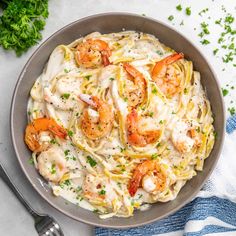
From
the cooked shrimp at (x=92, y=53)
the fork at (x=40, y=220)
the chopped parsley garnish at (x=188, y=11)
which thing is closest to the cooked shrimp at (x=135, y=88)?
the cooked shrimp at (x=92, y=53)

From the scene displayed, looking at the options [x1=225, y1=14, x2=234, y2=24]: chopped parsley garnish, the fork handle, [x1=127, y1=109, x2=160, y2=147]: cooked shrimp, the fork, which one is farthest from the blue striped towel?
[x1=225, y1=14, x2=234, y2=24]: chopped parsley garnish

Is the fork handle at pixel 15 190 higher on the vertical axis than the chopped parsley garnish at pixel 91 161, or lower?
lower

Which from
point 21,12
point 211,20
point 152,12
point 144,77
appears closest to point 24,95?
point 21,12

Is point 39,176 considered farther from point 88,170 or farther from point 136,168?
point 136,168

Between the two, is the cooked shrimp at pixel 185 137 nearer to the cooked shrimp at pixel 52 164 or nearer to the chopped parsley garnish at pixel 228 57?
the chopped parsley garnish at pixel 228 57

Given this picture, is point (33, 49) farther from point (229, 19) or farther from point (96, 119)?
point (229, 19)

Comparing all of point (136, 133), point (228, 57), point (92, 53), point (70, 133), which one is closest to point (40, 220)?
point (70, 133)

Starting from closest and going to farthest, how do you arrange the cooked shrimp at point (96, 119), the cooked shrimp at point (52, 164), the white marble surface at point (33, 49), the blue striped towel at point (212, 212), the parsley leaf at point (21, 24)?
1. the cooked shrimp at point (96, 119)
2. the cooked shrimp at point (52, 164)
3. the parsley leaf at point (21, 24)
4. the blue striped towel at point (212, 212)
5. the white marble surface at point (33, 49)
